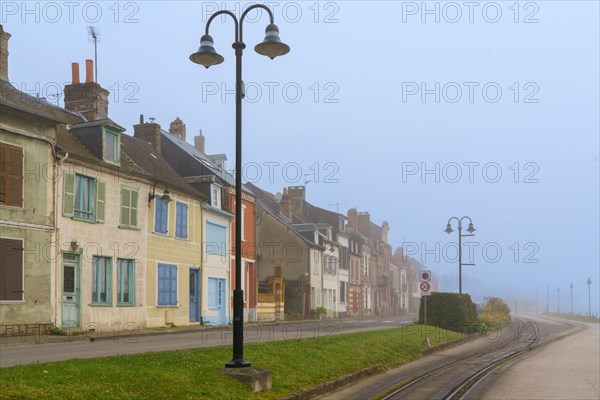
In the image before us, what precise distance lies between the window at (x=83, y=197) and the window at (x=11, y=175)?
6.74ft

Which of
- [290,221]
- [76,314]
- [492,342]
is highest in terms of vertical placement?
[290,221]

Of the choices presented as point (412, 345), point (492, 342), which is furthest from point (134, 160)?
point (492, 342)

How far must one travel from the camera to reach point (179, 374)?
11.0 metres

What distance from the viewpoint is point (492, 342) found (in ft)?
97.3

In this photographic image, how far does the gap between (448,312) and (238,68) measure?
24786 mm

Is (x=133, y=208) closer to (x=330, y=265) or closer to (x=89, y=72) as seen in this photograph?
(x=89, y=72)

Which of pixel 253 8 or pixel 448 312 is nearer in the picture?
pixel 253 8

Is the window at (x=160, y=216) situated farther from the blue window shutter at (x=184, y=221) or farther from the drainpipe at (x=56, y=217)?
the drainpipe at (x=56, y=217)

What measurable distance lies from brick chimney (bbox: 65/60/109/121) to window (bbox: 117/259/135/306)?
25.3ft

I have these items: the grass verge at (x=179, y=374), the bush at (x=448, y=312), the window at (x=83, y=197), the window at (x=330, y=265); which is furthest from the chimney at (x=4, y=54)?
the window at (x=330, y=265)

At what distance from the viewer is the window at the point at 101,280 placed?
25703mm

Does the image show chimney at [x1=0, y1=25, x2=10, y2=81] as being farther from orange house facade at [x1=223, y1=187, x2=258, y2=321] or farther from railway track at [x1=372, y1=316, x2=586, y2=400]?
railway track at [x1=372, y1=316, x2=586, y2=400]

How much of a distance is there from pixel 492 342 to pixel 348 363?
15.9 m

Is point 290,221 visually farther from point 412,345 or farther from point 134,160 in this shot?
point 412,345
